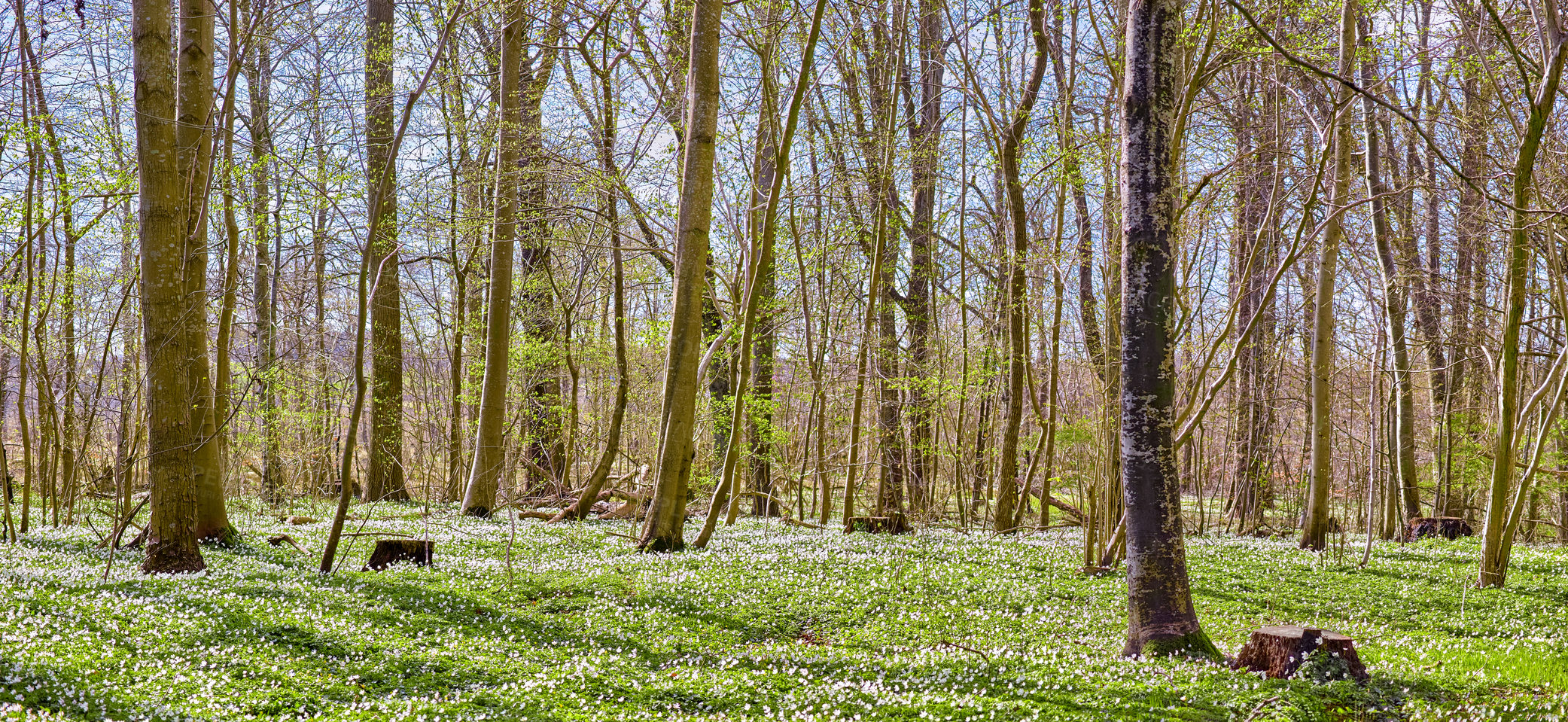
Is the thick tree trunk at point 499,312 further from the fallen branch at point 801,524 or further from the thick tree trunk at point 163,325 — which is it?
the thick tree trunk at point 163,325

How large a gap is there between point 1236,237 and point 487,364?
15.1 metres

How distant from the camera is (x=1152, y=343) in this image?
6188mm

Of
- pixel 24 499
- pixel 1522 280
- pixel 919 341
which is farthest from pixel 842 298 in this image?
pixel 24 499

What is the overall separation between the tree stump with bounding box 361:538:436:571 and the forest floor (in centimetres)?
28

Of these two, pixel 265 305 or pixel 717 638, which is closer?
pixel 717 638

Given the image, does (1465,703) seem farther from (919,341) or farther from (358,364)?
(919,341)

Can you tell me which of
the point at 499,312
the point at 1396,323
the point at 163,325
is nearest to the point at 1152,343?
the point at 163,325

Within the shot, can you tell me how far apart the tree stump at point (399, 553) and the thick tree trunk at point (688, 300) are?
2700 millimetres

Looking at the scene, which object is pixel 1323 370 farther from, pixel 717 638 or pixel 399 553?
pixel 399 553

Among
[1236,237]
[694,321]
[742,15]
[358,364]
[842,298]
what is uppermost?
[742,15]

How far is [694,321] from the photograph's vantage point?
11.9 meters

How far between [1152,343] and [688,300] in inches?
274

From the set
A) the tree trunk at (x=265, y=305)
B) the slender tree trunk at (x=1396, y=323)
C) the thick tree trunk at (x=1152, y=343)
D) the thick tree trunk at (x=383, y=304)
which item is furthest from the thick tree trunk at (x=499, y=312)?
the slender tree trunk at (x=1396, y=323)

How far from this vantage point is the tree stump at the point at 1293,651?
582 cm
